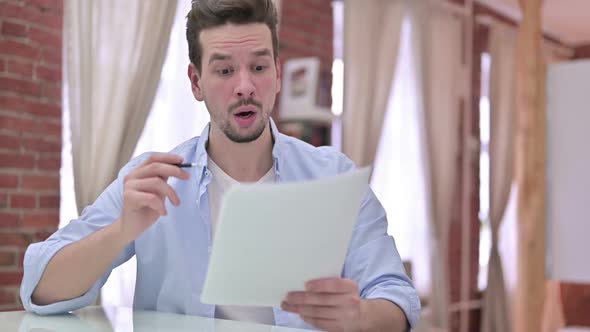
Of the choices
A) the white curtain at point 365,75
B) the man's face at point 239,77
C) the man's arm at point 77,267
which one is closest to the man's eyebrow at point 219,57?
the man's face at point 239,77

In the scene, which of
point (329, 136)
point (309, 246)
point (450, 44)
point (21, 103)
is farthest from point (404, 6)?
point (309, 246)

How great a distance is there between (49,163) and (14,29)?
23.3 inches

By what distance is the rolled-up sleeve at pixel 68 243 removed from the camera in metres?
1.53

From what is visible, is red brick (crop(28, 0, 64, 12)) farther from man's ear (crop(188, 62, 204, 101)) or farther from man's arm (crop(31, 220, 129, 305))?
man's arm (crop(31, 220, 129, 305))

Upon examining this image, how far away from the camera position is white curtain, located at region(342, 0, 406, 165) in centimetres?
468

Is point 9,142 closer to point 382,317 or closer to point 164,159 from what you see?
point 164,159

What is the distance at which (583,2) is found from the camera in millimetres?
6230

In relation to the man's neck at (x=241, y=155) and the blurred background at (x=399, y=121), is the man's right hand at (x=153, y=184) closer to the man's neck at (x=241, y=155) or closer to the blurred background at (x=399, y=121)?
the man's neck at (x=241, y=155)

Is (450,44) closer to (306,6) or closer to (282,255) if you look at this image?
(306,6)

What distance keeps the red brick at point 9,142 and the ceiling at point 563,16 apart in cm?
466

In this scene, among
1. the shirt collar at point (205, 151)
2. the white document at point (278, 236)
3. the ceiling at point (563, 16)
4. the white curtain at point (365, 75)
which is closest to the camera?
the white document at point (278, 236)

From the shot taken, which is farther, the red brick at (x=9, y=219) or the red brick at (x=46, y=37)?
the red brick at (x=46, y=37)

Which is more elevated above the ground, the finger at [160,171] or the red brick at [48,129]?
the red brick at [48,129]

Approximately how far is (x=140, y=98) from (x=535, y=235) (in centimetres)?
232
